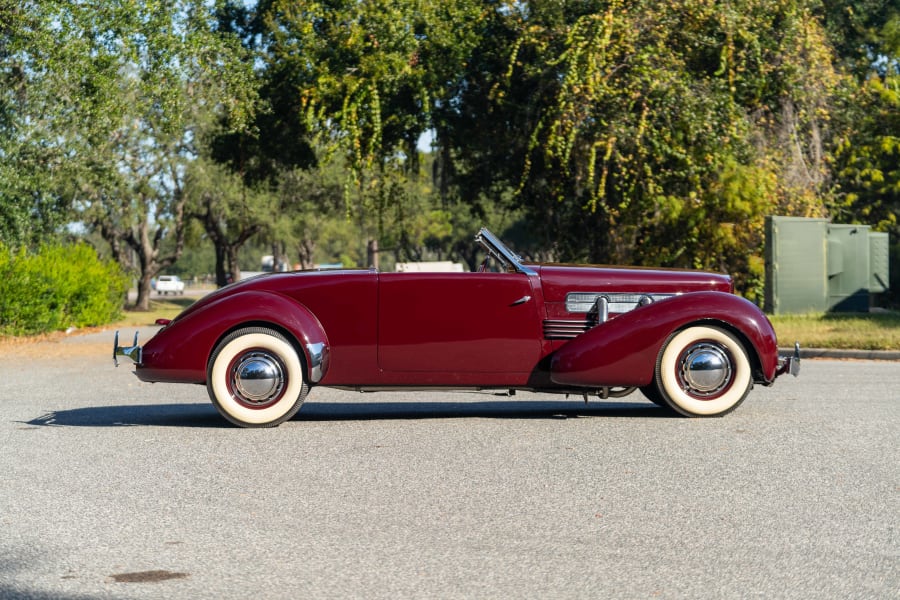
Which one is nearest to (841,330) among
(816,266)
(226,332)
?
(816,266)

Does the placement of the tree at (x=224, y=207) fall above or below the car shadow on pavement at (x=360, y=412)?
above

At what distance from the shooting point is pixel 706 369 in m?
8.96

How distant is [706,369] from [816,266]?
14813 mm

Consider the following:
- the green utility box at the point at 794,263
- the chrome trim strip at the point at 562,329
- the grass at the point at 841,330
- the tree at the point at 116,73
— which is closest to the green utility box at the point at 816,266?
the green utility box at the point at 794,263

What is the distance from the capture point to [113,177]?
30.1 metres

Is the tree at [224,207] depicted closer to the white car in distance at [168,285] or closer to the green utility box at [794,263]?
the green utility box at [794,263]

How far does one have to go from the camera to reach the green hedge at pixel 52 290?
22578 millimetres

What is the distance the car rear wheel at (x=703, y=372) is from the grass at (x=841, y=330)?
8.40 metres

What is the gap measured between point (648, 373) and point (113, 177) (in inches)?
945

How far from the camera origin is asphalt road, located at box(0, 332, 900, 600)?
455 cm

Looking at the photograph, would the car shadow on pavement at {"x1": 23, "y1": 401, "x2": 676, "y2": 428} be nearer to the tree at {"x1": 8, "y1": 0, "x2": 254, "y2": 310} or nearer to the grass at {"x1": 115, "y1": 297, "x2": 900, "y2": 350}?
the grass at {"x1": 115, "y1": 297, "x2": 900, "y2": 350}

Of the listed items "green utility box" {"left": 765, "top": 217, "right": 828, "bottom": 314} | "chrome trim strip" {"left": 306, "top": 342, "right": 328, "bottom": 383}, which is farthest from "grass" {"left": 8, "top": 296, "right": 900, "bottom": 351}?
"chrome trim strip" {"left": 306, "top": 342, "right": 328, "bottom": 383}

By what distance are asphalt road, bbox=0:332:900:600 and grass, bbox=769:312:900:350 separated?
7205mm

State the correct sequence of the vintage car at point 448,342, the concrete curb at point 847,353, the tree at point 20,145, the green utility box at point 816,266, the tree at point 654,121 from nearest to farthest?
the vintage car at point 448,342
the concrete curb at point 847,353
the tree at point 654,121
the green utility box at point 816,266
the tree at point 20,145
